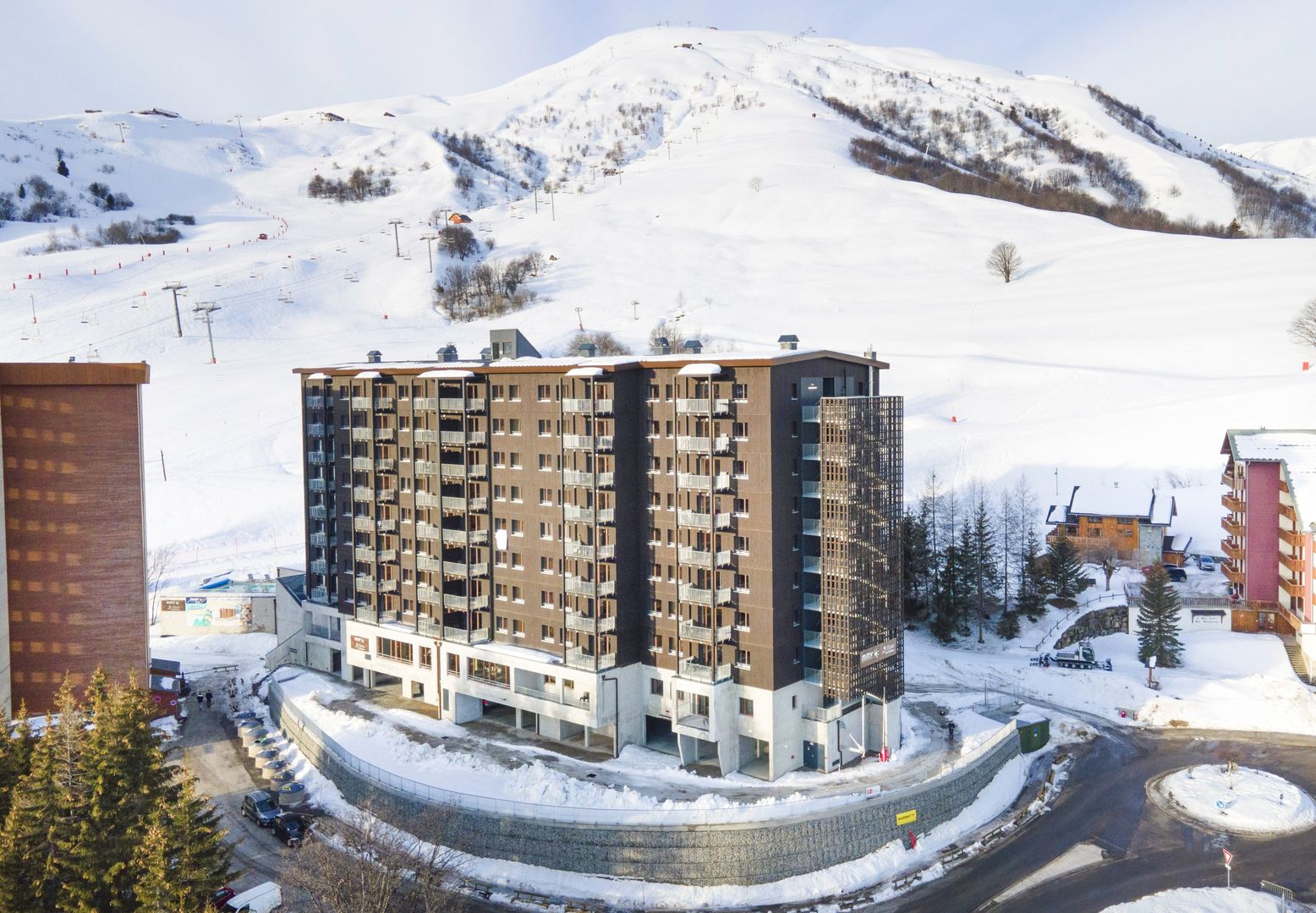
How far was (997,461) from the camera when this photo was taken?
8650 cm

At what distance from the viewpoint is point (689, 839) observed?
1480 inches

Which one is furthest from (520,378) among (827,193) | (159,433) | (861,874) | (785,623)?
(827,193)

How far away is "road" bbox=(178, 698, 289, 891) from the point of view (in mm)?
38031

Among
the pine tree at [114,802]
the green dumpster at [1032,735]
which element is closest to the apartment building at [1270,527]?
the green dumpster at [1032,735]

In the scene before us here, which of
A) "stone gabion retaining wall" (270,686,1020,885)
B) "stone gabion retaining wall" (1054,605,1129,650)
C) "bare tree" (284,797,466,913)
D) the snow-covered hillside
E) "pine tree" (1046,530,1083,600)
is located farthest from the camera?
the snow-covered hillside

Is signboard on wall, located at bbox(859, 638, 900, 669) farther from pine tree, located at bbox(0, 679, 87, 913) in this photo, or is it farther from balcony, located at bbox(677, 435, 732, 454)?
pine tree, located at bbox(0, 679, 87, 913)

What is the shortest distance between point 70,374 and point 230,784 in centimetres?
2162

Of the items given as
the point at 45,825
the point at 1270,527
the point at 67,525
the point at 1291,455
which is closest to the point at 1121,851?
the point at 1270,527

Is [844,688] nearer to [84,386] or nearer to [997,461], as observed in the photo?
[84,386]

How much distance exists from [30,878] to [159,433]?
253ft

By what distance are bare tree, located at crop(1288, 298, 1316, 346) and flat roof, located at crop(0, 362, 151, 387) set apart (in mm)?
A: 108047

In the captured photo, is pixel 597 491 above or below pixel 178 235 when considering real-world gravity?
below

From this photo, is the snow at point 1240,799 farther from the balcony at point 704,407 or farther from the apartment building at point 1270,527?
the balcony at point 704,407

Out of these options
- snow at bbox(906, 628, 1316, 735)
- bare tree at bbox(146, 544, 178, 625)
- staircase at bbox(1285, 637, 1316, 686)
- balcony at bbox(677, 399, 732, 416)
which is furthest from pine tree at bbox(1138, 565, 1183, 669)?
bare tree at bbox(146, 544, 178, 625)
